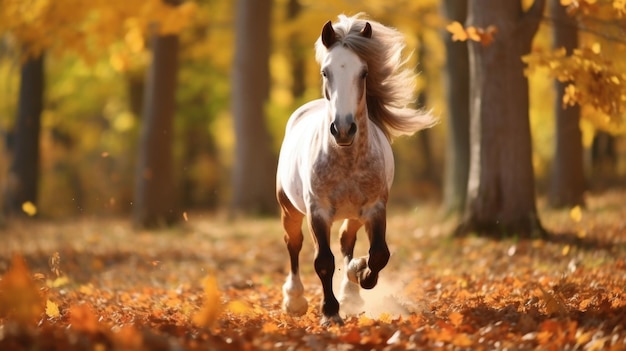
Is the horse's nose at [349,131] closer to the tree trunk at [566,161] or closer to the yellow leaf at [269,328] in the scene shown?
the yellow leaf at [269,328]

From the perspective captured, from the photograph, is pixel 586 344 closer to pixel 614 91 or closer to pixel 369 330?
pixel 369 330

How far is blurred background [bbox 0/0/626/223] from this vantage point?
14.8 meters

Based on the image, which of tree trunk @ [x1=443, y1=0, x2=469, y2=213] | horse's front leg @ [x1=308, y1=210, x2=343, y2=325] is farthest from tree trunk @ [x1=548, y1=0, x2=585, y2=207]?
horse's front leg @ [x1=308, y1=210, x2=343, y2=325]

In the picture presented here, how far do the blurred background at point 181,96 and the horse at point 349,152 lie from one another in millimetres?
3450

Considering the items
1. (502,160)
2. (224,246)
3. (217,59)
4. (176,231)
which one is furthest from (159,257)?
(217,59)

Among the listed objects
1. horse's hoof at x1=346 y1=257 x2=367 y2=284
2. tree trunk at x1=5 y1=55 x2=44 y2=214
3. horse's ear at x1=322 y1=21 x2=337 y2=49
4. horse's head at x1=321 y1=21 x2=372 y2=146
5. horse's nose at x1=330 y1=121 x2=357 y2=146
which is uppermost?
horse's ear at x1=322 y1=21 x2=337 y2=49

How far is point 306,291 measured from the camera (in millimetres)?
9211

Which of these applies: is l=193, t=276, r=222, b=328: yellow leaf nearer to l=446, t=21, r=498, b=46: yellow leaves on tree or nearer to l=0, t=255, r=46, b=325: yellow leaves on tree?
l=0, t=255, r=46, b=325: yellow leaves on tree

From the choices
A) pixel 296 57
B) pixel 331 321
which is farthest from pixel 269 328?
pixel 296 57

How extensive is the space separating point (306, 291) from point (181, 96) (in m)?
17.2

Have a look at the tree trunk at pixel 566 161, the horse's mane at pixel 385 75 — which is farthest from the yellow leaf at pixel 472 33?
the tree trunk at pixel 566 161

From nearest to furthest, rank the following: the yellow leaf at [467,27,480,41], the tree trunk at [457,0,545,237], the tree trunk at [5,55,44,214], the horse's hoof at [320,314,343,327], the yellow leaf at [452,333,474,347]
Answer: the yellow leaf at [452,333,474,347] → the horse's hoof at [320,314,343,327] → the yellow leaf at [467,27,480,41] → the tree trunk at [457,0,545,237] → the tree trunk at [5,55,44,214]

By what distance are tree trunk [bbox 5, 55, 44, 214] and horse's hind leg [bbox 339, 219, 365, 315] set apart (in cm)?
1518

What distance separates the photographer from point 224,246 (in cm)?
1453
